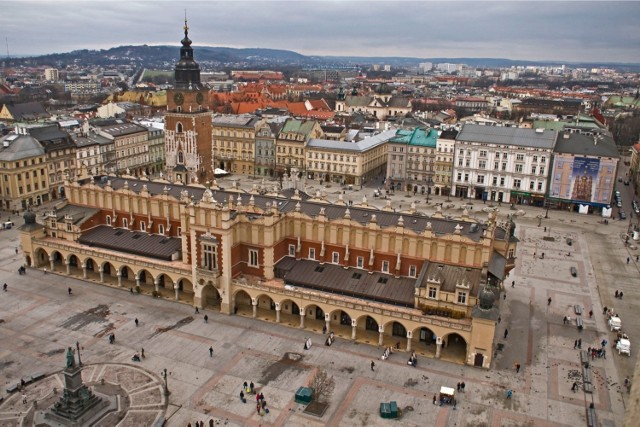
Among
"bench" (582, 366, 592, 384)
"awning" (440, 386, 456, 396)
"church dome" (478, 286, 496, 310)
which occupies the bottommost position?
"bench" (582, 366, 592, 384)

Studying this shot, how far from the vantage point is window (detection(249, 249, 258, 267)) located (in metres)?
70.9

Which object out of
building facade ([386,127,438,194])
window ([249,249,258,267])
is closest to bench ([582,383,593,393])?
window ([249,249,258,267])

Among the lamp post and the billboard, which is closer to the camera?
the lamp post

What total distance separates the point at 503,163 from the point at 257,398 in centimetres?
9500

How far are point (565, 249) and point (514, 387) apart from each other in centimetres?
5023

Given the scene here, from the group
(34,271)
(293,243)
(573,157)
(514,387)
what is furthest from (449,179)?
(34,271)

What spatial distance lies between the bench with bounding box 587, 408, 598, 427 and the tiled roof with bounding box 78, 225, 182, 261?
174 feet

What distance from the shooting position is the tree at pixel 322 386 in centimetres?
5288

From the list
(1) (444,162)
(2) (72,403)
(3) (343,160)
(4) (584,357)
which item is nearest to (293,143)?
(3) (343,160)

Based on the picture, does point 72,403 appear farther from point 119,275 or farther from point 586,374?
point 586,374

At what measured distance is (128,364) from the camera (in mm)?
57906

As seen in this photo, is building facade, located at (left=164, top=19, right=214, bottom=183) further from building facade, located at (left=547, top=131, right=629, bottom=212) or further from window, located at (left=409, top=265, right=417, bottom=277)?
building facade, located at (left=547, top=131, right=629, bottom=212)

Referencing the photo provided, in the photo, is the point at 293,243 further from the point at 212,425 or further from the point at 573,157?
the point at 573,157

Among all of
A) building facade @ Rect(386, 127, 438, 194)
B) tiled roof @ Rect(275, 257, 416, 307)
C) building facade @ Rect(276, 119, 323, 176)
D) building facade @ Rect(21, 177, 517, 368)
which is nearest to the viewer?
building facade @ Rect(21, 177, 517, 368)
